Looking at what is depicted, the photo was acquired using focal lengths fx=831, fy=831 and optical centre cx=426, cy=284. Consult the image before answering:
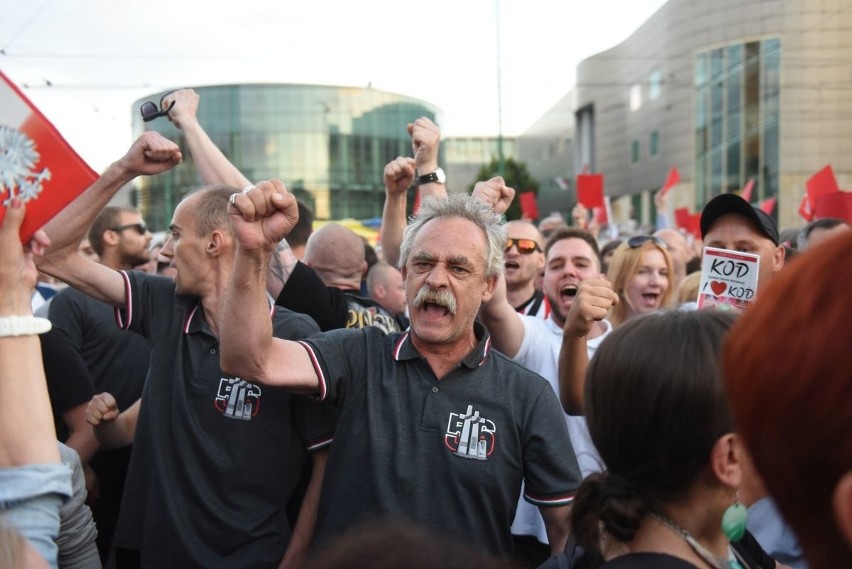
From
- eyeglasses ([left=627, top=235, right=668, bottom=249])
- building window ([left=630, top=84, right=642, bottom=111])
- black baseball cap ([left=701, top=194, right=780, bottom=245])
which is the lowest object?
eyeglasses ([left=627, top=235, right=668, bottom=249])

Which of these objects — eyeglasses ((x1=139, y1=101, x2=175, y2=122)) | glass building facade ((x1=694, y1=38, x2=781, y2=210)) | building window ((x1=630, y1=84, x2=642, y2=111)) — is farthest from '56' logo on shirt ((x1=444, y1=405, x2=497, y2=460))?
building window ((x1=630, y1=84, x2=642, y2=111))

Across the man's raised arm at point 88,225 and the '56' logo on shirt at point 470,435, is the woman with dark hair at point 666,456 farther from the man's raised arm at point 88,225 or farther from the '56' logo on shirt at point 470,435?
the man's raised arm at point 88,225

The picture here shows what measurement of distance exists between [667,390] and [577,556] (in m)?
0.49

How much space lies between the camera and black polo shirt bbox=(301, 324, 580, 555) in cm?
246

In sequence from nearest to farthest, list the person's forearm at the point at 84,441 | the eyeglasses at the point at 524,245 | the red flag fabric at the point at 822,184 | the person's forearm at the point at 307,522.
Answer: the person's forearm at the point at 307,522, the person's forearm at the point at 84,441, the eyeglasses at the point at 524,245, the red flag fabric at the point at 822,184

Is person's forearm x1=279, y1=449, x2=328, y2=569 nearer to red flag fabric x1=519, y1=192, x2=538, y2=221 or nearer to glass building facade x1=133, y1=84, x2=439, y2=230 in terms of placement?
red flag fabric x1=519, y1=192, x2=538, y2=221

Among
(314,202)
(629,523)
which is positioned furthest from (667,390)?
(314,202)

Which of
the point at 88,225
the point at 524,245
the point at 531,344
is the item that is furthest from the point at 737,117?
the point at 88,225

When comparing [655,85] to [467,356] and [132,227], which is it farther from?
[467,356]

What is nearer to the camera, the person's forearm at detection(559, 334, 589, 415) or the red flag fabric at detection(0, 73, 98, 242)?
the red flag fabric at detection(0, 73, 98, 242)

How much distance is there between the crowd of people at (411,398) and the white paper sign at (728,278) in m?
0.31

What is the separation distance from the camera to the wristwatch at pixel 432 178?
3.70 meters

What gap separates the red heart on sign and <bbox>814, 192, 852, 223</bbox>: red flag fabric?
4.39 m

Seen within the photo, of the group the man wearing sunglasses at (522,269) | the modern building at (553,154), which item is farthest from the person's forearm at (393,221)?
the modern building at (553,154)
